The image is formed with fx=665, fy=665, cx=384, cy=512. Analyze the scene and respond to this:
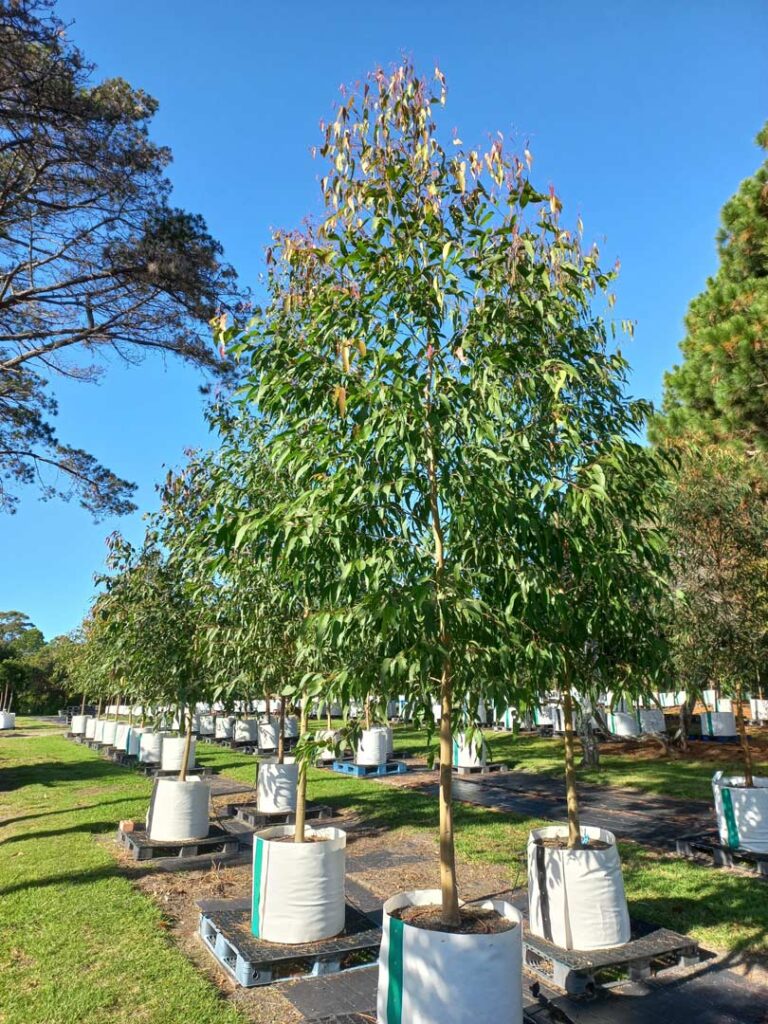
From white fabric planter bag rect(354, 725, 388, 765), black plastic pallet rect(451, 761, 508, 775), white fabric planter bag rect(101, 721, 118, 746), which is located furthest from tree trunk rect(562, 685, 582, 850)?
white fabric planter bag rect(101, 721, 118, 746)

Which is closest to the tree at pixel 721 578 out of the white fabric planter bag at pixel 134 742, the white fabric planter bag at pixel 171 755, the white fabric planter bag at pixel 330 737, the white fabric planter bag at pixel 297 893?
the white fabric planter bag at pixel 297 893

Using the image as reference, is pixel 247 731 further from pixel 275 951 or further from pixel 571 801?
pixel 571 801

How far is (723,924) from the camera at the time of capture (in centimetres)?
627

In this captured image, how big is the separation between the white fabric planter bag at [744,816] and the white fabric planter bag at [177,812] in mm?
6983

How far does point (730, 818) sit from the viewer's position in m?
8.55

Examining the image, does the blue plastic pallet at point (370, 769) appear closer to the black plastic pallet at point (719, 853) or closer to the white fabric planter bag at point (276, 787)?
the white fabric planter bag at point (276, 787)

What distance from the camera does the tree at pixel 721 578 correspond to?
9.12 m

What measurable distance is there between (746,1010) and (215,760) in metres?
18.4

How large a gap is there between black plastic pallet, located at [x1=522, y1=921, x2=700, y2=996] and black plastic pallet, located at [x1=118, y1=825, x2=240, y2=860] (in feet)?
16.6

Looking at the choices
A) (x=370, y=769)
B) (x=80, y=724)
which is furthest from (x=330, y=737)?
(x=80, y=724)

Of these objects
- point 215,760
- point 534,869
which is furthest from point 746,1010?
point 215,760

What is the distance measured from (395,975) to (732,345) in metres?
13.8

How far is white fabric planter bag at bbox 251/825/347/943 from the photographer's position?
5.62 m

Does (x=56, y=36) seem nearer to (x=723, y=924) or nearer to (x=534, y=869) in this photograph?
(x=534, y=869)
